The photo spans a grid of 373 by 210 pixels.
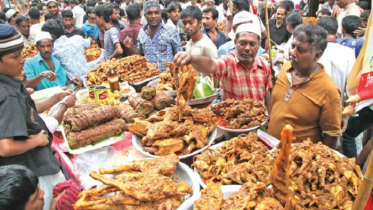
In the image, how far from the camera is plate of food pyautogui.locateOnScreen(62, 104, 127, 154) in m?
2.47

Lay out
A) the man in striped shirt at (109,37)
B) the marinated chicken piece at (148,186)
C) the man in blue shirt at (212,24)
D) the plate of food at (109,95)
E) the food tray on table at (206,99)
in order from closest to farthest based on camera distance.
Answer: the marinated chicken piece at (148,186) → the food tray on table at (206,99) → the plate of food at (109,95) → the man in striped shirt at (109,37) → the man in blue shirt at (212,24)

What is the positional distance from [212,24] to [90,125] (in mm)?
4120

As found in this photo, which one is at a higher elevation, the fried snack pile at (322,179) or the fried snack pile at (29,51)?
the fried snack pile at (322,179)

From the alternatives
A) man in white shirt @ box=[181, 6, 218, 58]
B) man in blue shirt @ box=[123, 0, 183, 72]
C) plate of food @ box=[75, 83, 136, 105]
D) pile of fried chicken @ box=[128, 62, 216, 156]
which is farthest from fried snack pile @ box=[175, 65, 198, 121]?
man in blue shirt @ box=[123, 0, 183, 72]

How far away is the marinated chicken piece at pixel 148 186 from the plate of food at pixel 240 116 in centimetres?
94

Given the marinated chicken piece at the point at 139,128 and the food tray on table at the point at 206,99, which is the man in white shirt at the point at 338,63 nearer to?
the food tray on table at the point at 206,99

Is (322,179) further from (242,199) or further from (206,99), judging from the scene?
(206,99)

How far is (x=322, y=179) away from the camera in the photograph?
1709 millimetres

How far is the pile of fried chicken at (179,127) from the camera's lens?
219cm

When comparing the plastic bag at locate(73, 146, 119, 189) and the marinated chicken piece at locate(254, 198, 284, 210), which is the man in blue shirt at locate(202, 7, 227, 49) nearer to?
the plastic bag at locate(73, 146, 119, 189)

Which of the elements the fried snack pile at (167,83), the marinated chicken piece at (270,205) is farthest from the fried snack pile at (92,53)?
the marinated chicken piece at (270,205)

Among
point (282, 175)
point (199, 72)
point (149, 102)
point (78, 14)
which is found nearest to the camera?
point (282, 175)

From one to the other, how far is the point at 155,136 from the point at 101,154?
652 mm

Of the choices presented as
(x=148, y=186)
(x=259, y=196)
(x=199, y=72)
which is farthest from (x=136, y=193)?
(x=199, y=72)
